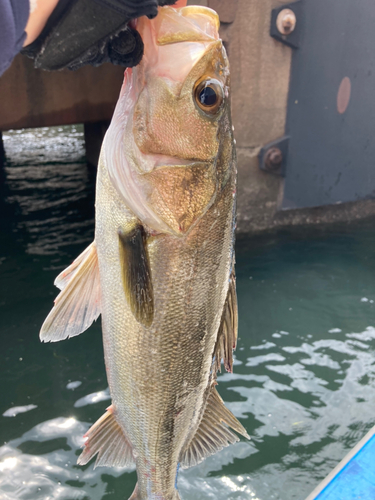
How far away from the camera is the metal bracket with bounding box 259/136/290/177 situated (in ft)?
22.0

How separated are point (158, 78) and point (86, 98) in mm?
6040

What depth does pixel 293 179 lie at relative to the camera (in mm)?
6941

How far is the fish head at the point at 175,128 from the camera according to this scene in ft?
4.82

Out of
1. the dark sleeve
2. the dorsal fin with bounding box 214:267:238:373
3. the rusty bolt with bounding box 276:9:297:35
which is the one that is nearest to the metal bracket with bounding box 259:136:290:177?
the rusty bolt with bounding box 276:9:297:35

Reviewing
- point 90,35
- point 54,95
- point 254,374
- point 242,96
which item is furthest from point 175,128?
point 54,95

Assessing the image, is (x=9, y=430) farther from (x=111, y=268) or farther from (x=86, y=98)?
(x=86, y=98)

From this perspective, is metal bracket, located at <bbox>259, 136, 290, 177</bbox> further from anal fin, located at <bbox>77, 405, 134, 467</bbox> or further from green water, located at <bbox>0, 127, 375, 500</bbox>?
anal fin, located at <bbox>77, 405, 134, 467</bbox>

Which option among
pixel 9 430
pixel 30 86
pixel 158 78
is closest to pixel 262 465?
pixel 9 430

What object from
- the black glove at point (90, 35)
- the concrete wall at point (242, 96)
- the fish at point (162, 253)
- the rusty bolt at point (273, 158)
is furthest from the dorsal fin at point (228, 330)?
the rusty bolt at point (273, 158)

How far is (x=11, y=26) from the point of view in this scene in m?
1.03

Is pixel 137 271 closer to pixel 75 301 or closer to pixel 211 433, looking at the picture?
pixel 75 301

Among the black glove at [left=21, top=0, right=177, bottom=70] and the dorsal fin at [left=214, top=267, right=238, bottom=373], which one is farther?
the dorsal fin at [left=214, top=267, right=238, bottom=373]

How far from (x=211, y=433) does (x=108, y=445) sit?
0.50 metres

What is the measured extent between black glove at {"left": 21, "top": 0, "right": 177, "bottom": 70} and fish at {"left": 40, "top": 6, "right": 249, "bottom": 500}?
116 mm
